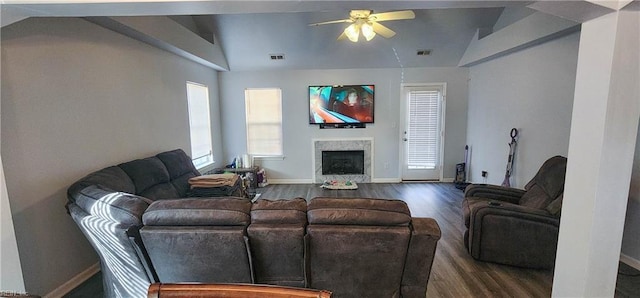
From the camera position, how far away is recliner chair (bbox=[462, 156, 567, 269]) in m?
2.57

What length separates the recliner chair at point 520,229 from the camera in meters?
2.57

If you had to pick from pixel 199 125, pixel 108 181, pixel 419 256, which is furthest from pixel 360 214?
pixel 199 125

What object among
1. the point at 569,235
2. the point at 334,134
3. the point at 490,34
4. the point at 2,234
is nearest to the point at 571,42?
the point at 490,34

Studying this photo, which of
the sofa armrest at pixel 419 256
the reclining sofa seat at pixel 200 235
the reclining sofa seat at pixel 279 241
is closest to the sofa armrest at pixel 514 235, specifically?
the sofa armrest at pixel 419 256

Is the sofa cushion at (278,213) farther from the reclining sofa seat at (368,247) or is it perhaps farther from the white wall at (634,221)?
the white wall at (634,221)

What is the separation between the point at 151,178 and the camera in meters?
3.08

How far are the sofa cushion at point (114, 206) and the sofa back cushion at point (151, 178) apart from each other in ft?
2.85

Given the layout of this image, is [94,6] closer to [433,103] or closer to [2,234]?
[2,234]

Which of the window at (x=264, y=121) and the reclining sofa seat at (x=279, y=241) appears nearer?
the reclining sofa seat at (x=279, y=241)

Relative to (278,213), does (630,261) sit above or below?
below

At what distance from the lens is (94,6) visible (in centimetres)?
152

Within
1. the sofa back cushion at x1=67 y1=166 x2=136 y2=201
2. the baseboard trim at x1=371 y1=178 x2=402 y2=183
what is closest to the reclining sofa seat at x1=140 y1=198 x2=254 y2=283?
the sofa back cushion at x1=67 y1=166 x2=136 y2=201

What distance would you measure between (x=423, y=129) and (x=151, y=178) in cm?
495

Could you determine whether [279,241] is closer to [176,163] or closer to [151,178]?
[151,178]
